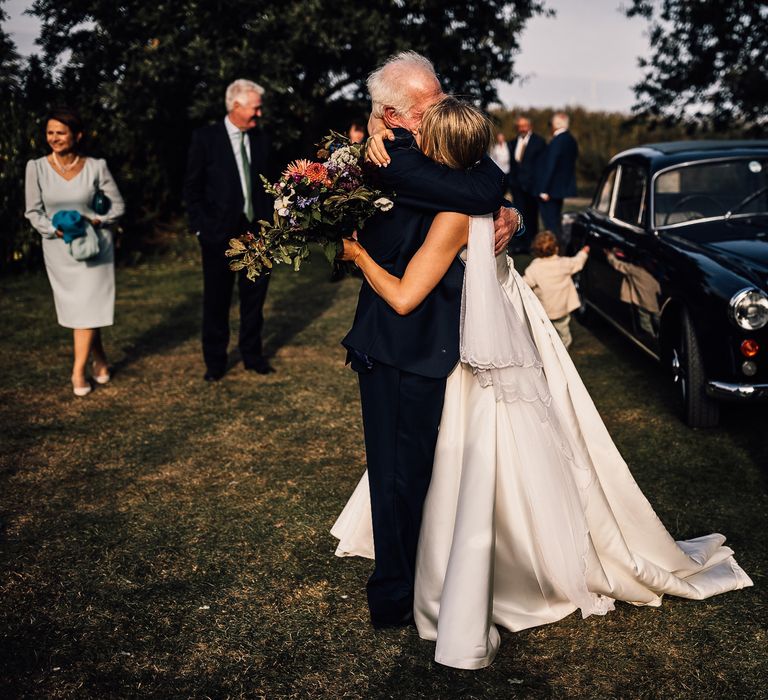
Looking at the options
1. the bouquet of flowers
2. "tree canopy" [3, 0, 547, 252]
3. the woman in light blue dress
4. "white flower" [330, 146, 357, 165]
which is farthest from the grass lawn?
"tree canopy" [3, 0, 547, 252]

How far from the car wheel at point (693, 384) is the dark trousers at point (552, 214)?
755cm

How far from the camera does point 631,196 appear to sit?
7.25 m

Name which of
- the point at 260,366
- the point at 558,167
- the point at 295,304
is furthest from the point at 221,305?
the point at 558,167

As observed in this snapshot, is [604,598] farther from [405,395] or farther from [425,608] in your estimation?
[405,395]

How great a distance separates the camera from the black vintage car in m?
5.17

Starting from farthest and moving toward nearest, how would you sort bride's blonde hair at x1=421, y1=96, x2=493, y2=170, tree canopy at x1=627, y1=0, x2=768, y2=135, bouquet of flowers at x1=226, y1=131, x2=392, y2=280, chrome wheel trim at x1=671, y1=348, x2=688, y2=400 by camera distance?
tree canopy at x1=627, y1=0, x2=768, y2=135 → chrome wheel trim at x1=671, y1=348, x2=688, y2=400 → bouquet of flowers at x1=226, y1=131, x2=392, y2=280 → bride's blonde hair at x1=421, y1=96, x2=493, y2=170

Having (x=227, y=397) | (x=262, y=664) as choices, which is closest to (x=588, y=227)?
(x=227, y=397)

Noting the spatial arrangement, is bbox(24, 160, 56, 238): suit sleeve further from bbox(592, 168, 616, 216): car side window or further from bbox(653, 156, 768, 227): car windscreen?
bbox(592, 168, 616, 216): car side window

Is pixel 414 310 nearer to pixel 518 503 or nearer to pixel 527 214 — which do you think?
pixel 518 503

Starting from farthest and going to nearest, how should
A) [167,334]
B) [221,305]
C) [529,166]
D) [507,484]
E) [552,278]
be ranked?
1. [529,166]
2. [167,334]
3. [552,278]
4. [221,305]
5. [507,484]

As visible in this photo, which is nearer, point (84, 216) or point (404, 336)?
point (404, 336)

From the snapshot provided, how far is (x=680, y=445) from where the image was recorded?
17.9ft

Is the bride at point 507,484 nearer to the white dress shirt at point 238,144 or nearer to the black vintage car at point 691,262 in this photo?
the black vintage car at point 691,262

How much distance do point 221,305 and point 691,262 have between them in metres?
3.66
